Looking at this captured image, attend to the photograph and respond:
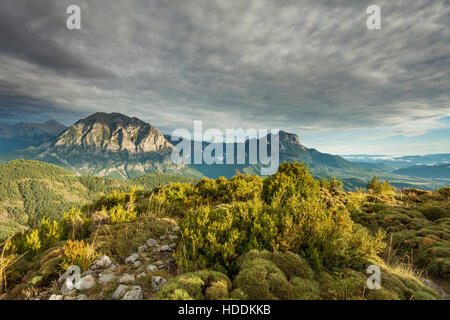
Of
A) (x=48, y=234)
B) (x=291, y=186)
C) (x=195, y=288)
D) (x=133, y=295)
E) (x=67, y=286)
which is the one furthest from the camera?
(x=291, y=186)

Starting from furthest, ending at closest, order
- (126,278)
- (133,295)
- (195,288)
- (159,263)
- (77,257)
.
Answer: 1. (159,263)
2. (77,257)
3. (126,278)
4. (133,295)
5. (195,288)

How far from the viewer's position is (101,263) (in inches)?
179

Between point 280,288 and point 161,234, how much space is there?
4.54m

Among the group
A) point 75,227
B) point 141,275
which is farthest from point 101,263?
point 75,227

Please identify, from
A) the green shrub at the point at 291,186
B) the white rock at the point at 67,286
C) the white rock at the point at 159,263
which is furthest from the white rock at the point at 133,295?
the green shrub at the point at 291,186

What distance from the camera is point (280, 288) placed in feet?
10.9

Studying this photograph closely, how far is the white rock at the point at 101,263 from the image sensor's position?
14.7ft

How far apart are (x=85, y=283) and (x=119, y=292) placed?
919 millimetres

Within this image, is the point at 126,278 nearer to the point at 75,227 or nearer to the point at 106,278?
the point at 106,278

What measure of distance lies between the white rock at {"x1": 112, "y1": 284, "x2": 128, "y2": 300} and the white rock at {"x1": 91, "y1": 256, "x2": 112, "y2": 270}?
52.4 inches

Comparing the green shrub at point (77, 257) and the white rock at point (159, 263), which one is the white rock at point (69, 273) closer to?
the green shrub at point (77, 257)

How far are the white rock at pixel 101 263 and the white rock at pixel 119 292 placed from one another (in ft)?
4.37

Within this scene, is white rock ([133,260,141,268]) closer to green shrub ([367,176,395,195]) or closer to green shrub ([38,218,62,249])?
green shrub ([38,218,62,249])
